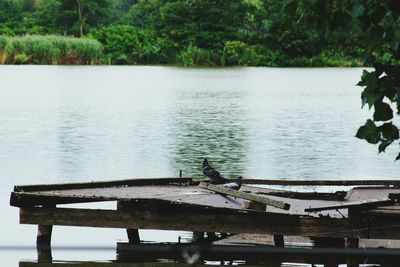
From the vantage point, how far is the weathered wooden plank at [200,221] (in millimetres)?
7465

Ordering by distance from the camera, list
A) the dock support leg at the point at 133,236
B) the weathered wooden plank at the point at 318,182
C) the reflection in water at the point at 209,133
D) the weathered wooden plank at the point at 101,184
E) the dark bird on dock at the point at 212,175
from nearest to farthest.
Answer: the weathered wooden plank at the point at 101,184
the dock support leg at the point at 133,236
the dark bird on dock at the point at 212,175
the weathered wooden plank at the point at 318,182
the reflection in water at the point at 209,133

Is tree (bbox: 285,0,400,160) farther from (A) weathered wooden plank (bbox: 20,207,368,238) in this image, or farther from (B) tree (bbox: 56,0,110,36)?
(B) tree (bbox: 56,0,110,36)

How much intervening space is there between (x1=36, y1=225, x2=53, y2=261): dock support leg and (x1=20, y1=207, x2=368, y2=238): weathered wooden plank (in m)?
0.30

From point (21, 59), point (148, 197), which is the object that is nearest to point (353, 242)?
point (148, 197)

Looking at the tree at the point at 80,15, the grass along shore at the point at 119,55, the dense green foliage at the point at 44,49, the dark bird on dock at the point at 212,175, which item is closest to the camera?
the dark bird on dock at the point at 212,175

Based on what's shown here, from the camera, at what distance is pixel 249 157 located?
16375 millimetres

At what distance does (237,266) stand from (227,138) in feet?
37.2

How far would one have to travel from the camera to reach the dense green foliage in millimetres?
49844

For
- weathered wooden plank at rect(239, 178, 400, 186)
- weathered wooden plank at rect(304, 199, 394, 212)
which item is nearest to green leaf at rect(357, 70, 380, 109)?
weathered wooden plank at rect(304, 199, 394, 212)

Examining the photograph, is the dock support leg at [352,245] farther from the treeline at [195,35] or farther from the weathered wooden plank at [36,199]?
the treeline at [195,35]

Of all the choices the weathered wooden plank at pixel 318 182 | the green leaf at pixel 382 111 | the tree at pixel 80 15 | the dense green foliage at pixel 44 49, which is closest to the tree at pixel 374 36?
the green leaf at pixel 382 111

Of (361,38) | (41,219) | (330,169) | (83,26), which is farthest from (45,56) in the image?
(361,38)

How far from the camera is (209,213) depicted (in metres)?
7.66

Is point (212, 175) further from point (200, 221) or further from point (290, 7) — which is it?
point (290, 7)
